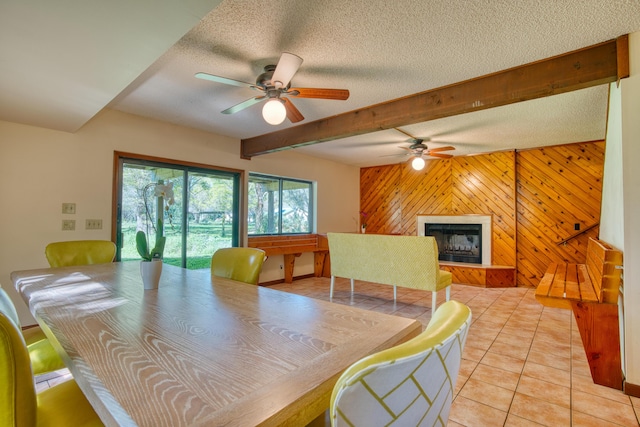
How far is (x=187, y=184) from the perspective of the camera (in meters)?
4.07

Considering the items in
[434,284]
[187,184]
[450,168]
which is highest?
[450,168]

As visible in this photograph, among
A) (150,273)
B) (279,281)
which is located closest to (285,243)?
(279,281)

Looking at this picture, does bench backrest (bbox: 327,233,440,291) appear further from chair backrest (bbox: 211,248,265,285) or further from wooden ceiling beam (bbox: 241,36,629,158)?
chair backrest (bbox: 211,248,265,285)

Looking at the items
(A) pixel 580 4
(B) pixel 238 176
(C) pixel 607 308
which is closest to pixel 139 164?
(B) pixel 238 176

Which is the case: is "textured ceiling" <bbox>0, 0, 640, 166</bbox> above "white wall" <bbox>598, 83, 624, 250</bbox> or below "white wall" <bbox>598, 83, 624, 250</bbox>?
above

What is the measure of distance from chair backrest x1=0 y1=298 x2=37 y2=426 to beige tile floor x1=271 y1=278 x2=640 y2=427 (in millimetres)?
1892

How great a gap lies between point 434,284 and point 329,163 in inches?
143

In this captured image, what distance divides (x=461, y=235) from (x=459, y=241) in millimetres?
126

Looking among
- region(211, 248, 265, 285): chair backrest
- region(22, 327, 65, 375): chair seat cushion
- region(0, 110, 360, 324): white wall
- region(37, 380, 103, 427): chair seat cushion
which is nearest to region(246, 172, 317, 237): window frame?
region(0, 110, 360, 324): white wall

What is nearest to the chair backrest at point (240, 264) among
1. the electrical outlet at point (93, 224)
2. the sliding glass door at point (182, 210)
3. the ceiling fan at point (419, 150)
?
the sliding glass door at point (182, 210)

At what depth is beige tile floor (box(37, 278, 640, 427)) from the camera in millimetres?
1764

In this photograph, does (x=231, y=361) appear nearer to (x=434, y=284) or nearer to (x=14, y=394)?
(x=14, y=394)

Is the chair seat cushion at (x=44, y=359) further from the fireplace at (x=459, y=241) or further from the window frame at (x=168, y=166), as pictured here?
the fireplace at (x=459, y=241)

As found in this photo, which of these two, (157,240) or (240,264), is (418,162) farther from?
(157,240)
